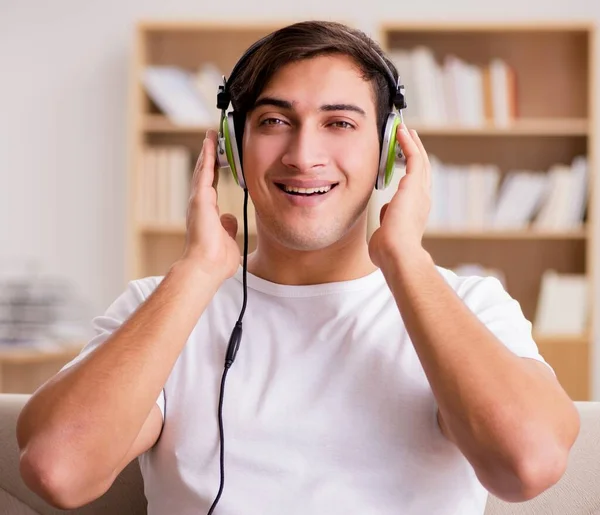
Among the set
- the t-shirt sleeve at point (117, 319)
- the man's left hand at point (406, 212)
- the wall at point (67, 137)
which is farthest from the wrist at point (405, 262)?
the wall at point (67, 137)

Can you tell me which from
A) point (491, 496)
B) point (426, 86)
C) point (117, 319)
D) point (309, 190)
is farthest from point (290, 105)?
point (426, 86)

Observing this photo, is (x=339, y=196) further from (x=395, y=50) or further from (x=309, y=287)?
(x=395, y=50)

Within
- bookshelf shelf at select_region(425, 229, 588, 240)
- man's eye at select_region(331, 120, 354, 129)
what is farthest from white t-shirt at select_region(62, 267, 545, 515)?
bookshelf shelf at select_region(425, 229, 588, 240)

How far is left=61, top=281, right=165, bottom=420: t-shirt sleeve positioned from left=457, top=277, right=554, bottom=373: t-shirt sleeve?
0.54 m

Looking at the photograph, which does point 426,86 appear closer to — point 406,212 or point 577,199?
point 577,199

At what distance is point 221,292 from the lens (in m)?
1.64

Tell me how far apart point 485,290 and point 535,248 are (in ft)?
8.98

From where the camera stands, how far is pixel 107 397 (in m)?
1.33

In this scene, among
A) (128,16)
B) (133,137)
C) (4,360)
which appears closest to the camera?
(4,360)

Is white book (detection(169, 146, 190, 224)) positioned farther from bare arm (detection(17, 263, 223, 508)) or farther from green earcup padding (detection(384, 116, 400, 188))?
bare arm (detection(17, 263, 223, 508))

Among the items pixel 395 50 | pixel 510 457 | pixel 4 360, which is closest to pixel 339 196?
pixel 510 457

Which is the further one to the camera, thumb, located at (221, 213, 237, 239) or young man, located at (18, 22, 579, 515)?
thumb, located at (221, 213, 237, 239)

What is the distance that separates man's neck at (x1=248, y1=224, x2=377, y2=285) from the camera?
1.65 metres

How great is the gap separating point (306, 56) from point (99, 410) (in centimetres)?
73
